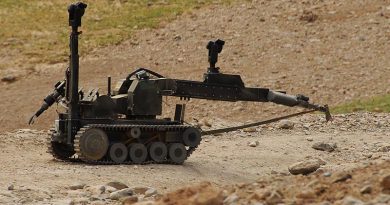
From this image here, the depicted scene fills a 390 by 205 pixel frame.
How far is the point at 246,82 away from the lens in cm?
4291

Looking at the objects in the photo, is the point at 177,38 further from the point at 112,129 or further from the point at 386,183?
the point at 386,183

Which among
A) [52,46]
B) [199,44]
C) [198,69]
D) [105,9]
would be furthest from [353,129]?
[105,9]

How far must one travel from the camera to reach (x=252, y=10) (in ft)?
→ 170

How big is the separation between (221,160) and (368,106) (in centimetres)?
1276

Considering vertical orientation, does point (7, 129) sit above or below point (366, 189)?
below

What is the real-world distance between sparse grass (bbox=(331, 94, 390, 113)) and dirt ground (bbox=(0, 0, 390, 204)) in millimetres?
1682

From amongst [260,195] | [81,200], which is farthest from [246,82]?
[260,195]

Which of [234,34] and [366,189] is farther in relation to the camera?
[234,34]

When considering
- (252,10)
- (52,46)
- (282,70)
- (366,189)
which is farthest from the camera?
(252,10)

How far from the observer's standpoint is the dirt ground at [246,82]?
2289 centimetres

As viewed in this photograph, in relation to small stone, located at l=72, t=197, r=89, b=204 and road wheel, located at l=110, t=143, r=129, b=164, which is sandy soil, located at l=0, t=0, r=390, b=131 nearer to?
road wheel, located at l=110, t=143, r=129, b=164

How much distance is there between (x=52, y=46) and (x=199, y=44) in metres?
7.03

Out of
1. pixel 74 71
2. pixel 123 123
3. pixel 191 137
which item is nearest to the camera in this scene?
pixel 123 123

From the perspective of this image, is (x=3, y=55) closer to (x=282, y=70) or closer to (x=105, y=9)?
(x=105, y=9)
